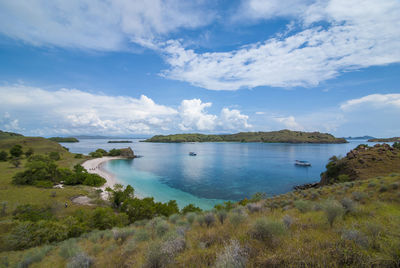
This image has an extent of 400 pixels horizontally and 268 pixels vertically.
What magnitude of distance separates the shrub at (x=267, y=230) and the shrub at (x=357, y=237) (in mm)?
1461

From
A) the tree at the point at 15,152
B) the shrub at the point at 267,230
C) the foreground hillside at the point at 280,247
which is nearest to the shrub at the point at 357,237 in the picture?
the foreground hillside at the point at 280,247

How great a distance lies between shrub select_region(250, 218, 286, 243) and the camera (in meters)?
4.66

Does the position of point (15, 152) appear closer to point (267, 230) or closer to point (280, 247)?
point (267, 230)

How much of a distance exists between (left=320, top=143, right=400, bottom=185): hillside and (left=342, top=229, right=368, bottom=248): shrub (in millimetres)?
28809

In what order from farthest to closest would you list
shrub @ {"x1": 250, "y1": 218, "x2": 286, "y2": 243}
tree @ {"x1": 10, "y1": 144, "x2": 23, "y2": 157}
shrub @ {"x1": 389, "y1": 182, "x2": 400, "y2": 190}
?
tree @ {"x1": 10, "y1": 144, "x2": 23, "y2": 157}, shrub @ {"x1": 389, "y1": 182, "x2": 400, "y2": 190}, shrub @ {"x1": 250, "y1": 218, "x2": 286, "y2": 243}

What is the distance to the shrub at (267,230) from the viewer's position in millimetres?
4660

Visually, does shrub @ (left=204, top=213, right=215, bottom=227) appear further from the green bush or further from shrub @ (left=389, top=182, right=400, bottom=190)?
the green bush

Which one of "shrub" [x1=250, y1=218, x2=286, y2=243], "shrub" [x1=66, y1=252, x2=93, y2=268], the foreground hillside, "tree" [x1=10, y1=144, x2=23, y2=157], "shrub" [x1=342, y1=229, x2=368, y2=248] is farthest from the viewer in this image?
"tree" [x1=10, y1=144, x2=23, y2=157]

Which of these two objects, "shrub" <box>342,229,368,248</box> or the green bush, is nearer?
"shrub" <box>342,229,368,248</box>

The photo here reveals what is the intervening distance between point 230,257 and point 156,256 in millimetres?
2137

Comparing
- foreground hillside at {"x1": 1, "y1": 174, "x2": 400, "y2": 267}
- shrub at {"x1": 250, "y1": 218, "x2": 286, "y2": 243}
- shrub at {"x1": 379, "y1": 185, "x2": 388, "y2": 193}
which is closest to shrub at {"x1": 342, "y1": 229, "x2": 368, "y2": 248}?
foreground hillside at {"x1": 1, "y1": 174, "x2": 400, "y2": 267}

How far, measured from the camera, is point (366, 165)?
2780 centimetres

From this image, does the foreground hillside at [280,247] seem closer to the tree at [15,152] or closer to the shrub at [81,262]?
the shrub at [81,262]

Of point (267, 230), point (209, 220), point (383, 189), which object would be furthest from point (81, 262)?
point (383, 189)
